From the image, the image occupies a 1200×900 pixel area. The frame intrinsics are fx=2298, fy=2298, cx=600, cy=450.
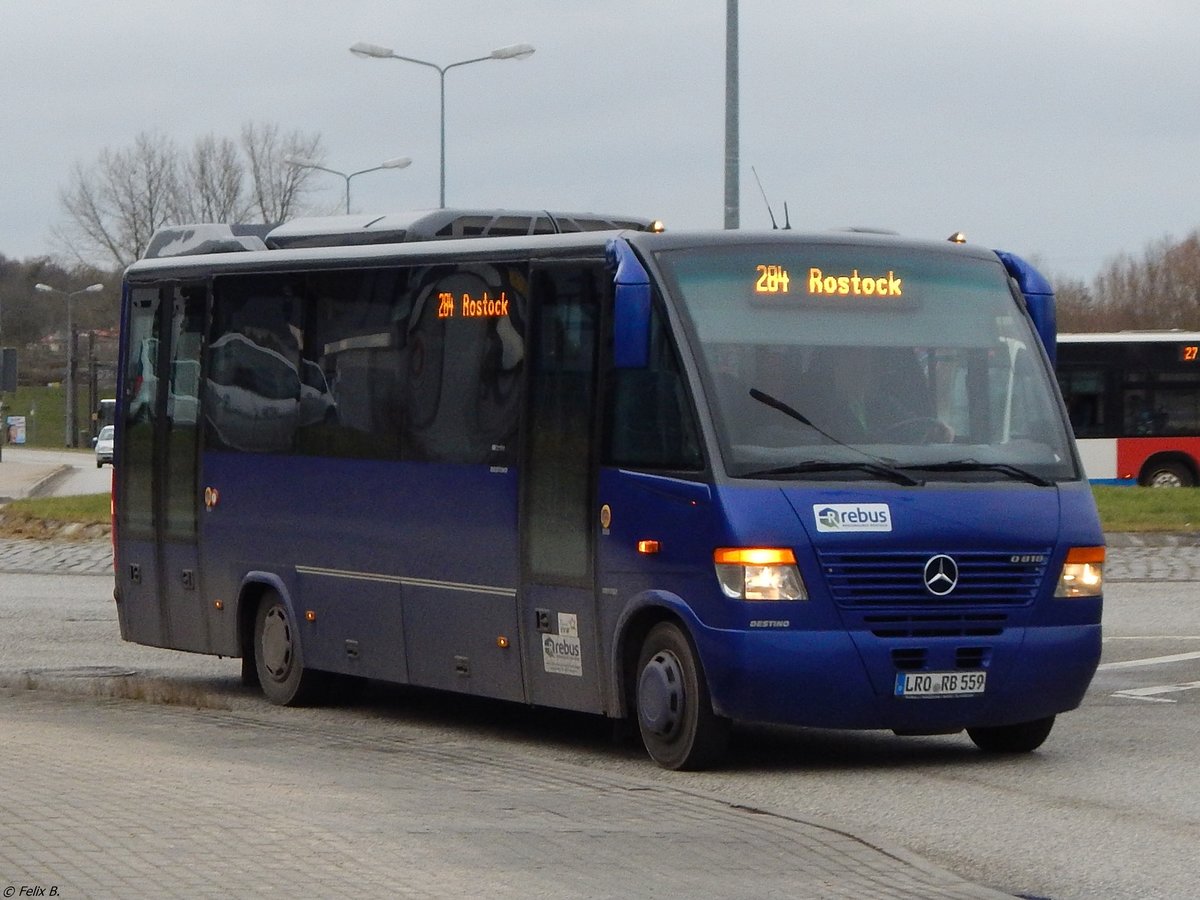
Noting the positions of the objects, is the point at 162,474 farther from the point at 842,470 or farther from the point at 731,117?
the point at 731,117

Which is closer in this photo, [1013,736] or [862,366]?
[862,366]

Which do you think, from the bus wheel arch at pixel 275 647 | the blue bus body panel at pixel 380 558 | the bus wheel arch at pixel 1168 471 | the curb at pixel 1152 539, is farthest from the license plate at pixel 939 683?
the bus wheel arch at pixel 1168 471

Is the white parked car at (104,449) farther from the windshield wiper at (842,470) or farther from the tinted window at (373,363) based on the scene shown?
the windshield wiper at (842,470)

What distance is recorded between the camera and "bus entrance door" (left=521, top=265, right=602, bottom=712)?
11289mm

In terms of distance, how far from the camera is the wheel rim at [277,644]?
13969 mm

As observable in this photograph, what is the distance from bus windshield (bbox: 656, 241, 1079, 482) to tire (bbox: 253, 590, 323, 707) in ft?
13.7

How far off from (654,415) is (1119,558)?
1577 cm

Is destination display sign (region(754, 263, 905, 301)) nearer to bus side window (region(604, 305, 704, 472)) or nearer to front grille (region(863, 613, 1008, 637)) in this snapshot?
bus side window (region(604, 305, 704, 472))

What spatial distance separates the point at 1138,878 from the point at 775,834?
1.32 m

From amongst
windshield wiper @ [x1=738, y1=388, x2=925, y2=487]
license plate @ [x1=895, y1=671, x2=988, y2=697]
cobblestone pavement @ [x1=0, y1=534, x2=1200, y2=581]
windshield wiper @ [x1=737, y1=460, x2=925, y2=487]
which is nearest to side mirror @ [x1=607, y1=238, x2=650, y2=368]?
windshield wiper @ [x1=738, y1=388, x2=925, y2=487]

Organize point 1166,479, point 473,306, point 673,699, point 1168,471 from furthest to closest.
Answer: point 1168,471
point 1166,479
point 473,306
point 673,699

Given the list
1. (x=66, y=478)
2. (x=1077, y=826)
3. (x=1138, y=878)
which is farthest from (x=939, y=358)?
(x=66, y=478)

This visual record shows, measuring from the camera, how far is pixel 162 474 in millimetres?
15164

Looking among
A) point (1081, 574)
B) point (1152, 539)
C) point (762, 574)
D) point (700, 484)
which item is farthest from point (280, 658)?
point (1152, 539)
